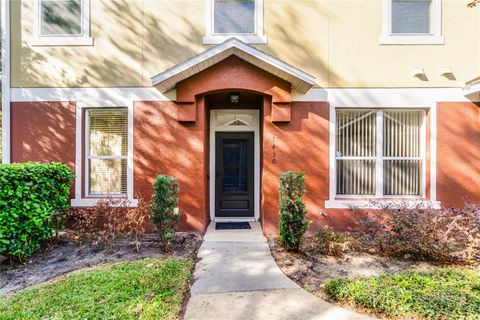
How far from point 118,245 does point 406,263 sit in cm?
566

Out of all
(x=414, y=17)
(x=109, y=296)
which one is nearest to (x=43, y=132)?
(x=109, y=296)

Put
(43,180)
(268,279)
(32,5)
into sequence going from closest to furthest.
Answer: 1. (268,279)
2. (43,180)
3. (32,5)

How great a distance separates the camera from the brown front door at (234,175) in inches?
298

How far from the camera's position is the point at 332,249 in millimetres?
5172

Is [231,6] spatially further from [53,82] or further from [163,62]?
[53,82]

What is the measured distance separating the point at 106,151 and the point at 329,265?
571cm

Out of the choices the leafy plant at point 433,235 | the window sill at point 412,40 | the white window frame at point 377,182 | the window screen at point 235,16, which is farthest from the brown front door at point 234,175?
the window sill at point 412,40

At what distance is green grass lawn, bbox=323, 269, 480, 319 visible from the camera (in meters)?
3.32

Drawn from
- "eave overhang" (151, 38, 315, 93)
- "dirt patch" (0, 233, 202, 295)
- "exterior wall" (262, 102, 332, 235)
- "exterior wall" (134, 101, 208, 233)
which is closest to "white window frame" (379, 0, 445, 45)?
"exterior wall" (262, 102, 332, 235)

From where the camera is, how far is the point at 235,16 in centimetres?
661

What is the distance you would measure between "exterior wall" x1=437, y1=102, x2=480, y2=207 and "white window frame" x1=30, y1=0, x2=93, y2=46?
8.62 meters

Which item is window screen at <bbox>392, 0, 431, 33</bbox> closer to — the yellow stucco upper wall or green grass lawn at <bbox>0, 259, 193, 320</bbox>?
the yellow stucco upper wall

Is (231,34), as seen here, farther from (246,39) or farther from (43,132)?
(43,132)

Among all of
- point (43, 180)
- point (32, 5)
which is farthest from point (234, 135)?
point (32, 5)
